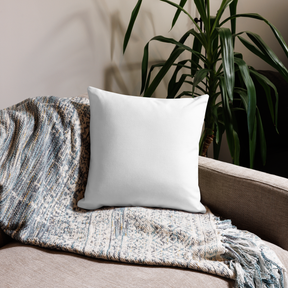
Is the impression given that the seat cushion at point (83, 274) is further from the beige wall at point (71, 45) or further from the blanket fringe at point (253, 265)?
the beige wall at point (71, 45)

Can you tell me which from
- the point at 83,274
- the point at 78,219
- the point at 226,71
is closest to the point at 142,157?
the point at 78,219

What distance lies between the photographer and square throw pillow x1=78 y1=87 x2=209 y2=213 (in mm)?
953

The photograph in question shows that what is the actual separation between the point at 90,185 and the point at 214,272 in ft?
1.55

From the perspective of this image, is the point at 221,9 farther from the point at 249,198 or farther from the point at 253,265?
the point at 253,265

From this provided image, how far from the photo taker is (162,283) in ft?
2.27

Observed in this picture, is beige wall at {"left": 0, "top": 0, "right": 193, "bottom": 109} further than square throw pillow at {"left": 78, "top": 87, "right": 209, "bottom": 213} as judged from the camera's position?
Yes

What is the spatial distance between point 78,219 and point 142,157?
0.28m

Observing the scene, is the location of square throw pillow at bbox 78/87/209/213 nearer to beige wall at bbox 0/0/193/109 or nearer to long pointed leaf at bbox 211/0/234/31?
beige wall at bbox 0/0/193/109

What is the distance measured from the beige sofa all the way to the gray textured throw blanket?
0.09 feet

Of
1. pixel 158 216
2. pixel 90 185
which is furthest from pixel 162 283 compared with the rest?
pixel 90 185

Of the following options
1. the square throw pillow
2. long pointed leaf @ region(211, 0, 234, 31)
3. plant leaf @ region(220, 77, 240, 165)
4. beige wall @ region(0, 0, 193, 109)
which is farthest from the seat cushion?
long pointed leaf @ region(211, 0, 234, 31)

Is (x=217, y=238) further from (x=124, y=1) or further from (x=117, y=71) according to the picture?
(x=124, y=1)

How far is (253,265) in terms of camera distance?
77cm

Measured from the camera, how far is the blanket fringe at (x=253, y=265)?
29.1 inches
